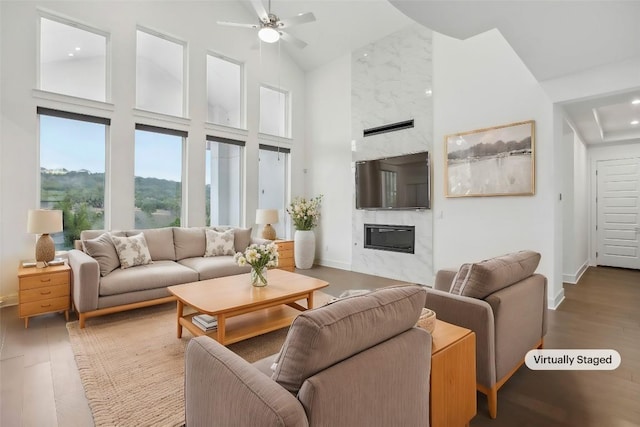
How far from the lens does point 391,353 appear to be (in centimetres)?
114

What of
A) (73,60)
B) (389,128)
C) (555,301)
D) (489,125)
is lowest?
(555,301)

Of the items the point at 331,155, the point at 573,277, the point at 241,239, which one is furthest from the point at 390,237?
the point at 573,277

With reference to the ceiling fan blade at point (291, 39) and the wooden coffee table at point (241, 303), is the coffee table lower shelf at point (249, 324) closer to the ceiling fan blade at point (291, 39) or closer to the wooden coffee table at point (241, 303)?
the wooden coffee table at point (241, 303)

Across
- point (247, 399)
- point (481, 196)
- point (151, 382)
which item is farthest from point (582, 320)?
point (151, 382)

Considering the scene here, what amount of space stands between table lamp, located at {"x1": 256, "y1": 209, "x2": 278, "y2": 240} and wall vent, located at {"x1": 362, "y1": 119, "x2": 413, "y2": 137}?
2268mm

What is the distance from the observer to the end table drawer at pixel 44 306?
10.2ft

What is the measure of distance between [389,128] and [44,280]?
16.8ft

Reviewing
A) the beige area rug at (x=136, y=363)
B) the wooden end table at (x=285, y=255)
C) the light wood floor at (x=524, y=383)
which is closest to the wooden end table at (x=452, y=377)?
the light wood floor at (x=524, y=383)

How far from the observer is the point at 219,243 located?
4672 mm

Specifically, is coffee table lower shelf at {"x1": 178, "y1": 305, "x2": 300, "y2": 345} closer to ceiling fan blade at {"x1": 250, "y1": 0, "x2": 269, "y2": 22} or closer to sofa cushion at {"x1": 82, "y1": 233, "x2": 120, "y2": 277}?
sofa cushion at {"x1": 82, "y1": 233, "x2": 120, "y2": 277}

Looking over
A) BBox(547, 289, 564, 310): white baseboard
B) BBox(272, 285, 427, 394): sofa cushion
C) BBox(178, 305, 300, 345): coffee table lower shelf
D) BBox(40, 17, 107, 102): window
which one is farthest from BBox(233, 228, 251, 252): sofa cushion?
BBox(547, 289, 564, 310): white baseboard

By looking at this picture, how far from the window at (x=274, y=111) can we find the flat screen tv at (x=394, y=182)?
2023 millimetres

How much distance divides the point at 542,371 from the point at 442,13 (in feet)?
9.21

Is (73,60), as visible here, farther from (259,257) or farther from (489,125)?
(489,125)
